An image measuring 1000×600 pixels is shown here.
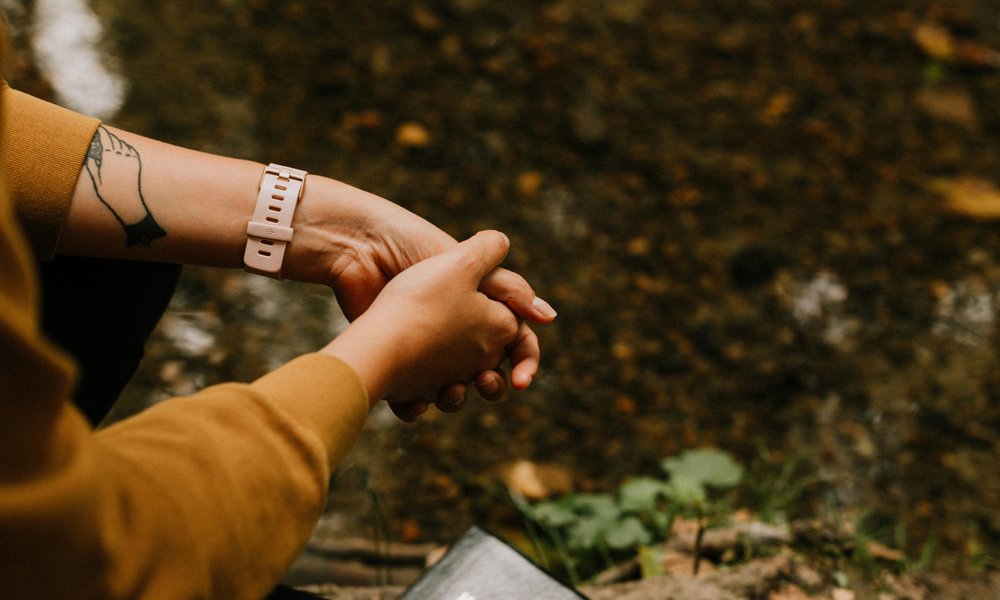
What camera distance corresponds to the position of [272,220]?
55.7 inches

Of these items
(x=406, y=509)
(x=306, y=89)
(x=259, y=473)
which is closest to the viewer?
(x=259, y=473)

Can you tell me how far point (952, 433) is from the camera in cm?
238

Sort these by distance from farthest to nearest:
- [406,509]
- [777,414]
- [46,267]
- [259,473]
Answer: [777,414], [406,509], [46,267], [259,473]

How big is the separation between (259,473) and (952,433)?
2282mm

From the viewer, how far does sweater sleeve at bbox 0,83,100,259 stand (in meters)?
1.18

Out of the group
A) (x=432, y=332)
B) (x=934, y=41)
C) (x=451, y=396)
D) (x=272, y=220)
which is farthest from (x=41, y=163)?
(x=934, y=41)

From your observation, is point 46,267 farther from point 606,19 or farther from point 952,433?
point 606,19

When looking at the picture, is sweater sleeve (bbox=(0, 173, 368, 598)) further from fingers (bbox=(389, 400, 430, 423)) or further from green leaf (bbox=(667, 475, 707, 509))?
green leaf (bbox=(667, 475, 707, 509))

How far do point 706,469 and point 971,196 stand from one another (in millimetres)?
1848

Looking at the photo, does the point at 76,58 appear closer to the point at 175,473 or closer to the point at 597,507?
the point at 597,507

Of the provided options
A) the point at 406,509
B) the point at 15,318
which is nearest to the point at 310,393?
the point at 15,318

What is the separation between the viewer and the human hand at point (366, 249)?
58.0 inches

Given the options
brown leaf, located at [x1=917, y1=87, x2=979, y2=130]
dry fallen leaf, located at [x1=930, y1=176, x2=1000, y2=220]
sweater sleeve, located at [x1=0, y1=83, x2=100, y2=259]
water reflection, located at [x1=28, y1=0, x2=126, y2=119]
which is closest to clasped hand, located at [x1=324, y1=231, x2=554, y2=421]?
sweater sleeve, located at [x1=0, y1=83, x2=100, y2=259]

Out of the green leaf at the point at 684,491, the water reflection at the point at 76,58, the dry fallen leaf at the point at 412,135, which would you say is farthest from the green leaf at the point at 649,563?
the water reflection at the point at 76,58
